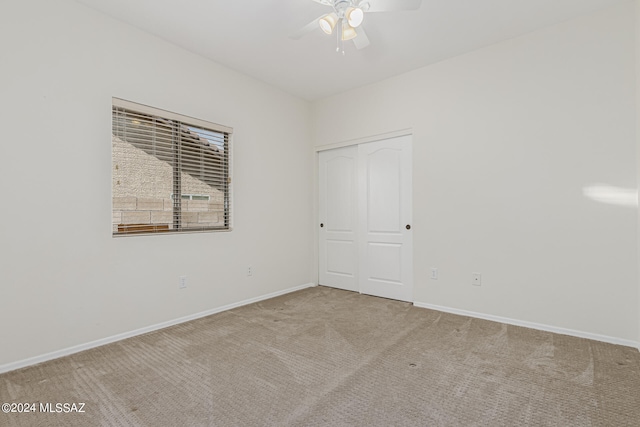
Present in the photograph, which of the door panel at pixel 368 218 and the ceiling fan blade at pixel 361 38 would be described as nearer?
the ceiling fan blade at pixel 361 38

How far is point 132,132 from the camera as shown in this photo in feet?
9.25

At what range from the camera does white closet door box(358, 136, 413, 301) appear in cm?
379

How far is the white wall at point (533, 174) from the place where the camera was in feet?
8.43

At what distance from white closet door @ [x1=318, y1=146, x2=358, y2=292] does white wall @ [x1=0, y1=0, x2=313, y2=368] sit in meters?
1.40

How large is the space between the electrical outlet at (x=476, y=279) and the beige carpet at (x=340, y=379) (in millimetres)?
417

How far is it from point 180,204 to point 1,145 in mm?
1333

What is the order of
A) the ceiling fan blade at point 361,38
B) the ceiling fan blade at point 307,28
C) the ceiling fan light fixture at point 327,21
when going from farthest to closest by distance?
the ceiling fan blade at point 361,38
the ceiling fan blade at point 307,28
the ceiling fan light fixture at point 327,21

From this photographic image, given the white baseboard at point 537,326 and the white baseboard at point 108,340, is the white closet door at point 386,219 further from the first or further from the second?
the white baseboard at point 108,340

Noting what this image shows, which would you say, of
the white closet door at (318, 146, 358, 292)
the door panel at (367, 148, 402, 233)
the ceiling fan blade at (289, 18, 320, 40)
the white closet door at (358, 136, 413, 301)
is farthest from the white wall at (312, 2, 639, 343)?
the ceiling fan blade at (289, 18, 320, 40)

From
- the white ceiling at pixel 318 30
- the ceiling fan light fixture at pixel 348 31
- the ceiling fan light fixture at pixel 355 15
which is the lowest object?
the ceiling fan light fixture at pixel 355 15

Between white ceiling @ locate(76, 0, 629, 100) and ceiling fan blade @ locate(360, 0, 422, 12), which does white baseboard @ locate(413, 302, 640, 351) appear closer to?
white ceiling @ locate(76, 0, 629, 100)

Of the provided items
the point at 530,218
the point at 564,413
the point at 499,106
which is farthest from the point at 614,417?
the point at 499,106

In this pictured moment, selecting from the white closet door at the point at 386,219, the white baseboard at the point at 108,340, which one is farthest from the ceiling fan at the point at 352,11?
the white baseboard at the point at 108,340

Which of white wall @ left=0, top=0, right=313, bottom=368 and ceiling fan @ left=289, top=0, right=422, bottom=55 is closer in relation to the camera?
ceiling fan @ left=289, top=0, right=422, bottom=55
